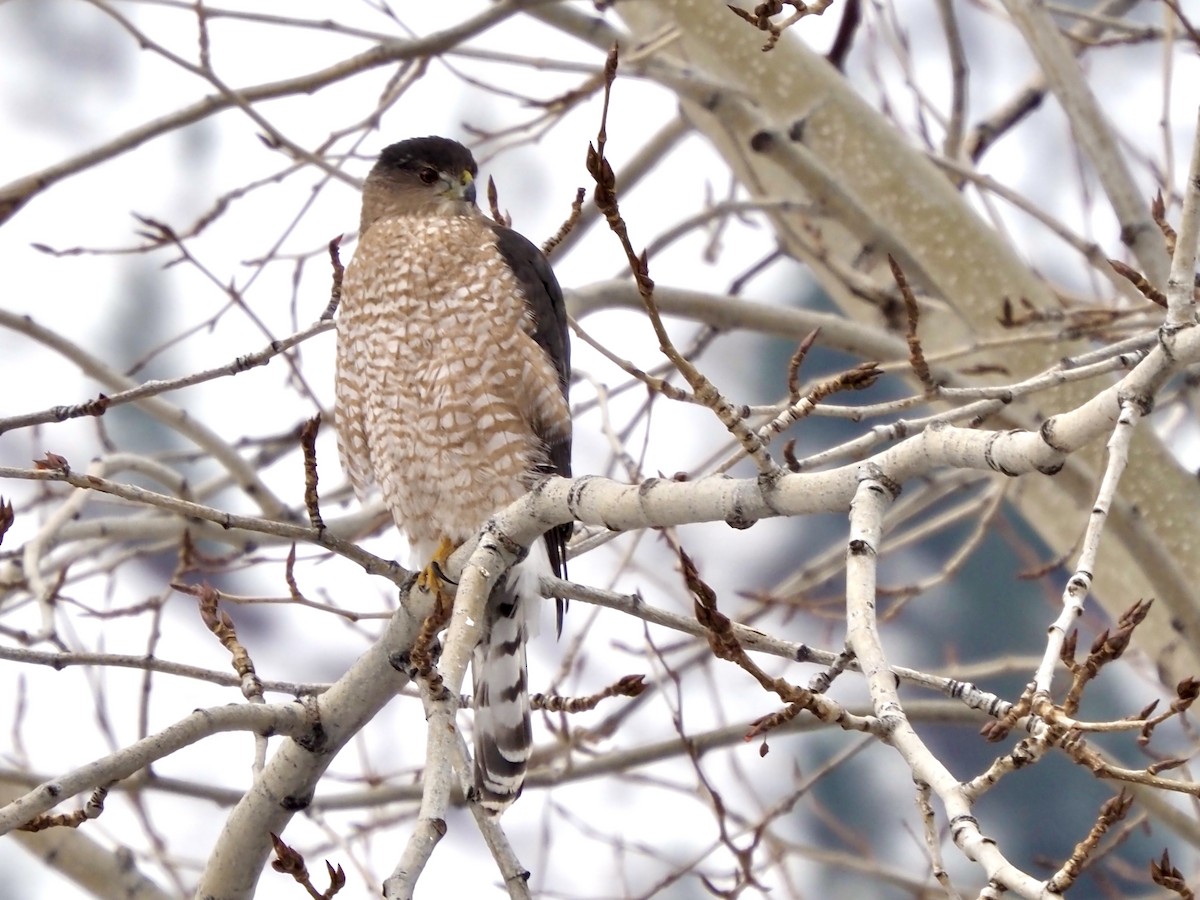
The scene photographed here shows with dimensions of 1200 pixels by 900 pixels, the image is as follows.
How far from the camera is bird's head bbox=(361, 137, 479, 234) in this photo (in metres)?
4.51

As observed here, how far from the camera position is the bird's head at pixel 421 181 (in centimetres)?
451

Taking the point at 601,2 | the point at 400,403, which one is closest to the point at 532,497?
the point at 400,403

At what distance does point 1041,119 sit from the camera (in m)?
23.1

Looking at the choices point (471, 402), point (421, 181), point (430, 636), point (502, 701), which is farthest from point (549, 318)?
point (430, 636)

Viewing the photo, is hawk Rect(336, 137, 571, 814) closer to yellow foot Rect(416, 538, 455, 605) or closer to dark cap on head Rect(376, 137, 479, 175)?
yellow foot Rect(416, 538, 455, 605)

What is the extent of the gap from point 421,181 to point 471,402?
104 centimetres

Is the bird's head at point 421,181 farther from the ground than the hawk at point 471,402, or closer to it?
farther from the ground

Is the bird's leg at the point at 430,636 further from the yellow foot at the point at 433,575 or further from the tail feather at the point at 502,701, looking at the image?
the tail feather at the point at 502,701

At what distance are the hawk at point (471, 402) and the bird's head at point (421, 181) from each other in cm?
26

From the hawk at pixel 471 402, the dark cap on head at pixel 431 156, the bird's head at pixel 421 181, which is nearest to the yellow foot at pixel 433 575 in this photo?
the hawk at pixel 471 402

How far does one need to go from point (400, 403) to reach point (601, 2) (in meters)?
1.32

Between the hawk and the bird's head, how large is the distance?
0.26 m

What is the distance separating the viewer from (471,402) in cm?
390

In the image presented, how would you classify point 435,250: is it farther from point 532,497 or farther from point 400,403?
point 532,497
